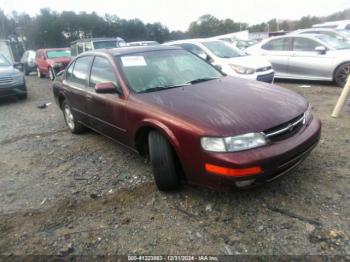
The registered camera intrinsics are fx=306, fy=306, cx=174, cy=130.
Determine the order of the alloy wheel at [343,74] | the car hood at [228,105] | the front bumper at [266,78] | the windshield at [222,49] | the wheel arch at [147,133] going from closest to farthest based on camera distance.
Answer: the car hood at [228,105] < the wheel arch at [147,133] < the front bumper at [266,78] < the alloy wheel at [343,74] < the windshield at [222,49]

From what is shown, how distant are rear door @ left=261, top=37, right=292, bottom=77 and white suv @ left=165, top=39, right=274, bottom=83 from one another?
4.61ft

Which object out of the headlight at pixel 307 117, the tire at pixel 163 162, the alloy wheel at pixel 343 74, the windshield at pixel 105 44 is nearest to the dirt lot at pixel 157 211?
the tire at pixel 163 162

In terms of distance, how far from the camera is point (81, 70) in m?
4.89

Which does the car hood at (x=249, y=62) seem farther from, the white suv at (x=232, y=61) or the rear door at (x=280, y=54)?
the rear door at (x=280, y=54)

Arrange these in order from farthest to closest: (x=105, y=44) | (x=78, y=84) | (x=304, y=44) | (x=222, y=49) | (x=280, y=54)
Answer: (x=105, y=44), (x=280, y=54), (x=304, y=44), (x=222, y=49), (x=78, y=84)

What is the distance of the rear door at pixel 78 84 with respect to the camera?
183 inches

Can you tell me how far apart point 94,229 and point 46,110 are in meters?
6.11

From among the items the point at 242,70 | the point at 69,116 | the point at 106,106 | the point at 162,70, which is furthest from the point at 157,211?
the point at 242,70

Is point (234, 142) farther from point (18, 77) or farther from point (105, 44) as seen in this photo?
point (105, 44)

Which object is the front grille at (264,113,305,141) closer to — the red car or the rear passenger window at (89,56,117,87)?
the rear passenger window at (89,56,117,87)

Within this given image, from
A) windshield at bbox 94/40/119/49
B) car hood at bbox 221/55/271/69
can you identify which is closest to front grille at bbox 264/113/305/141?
car hood at bbox 221/55/271/69

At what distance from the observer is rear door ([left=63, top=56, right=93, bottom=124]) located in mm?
4660

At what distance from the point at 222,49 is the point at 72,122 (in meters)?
4.63

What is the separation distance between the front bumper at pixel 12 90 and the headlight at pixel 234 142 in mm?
8500
